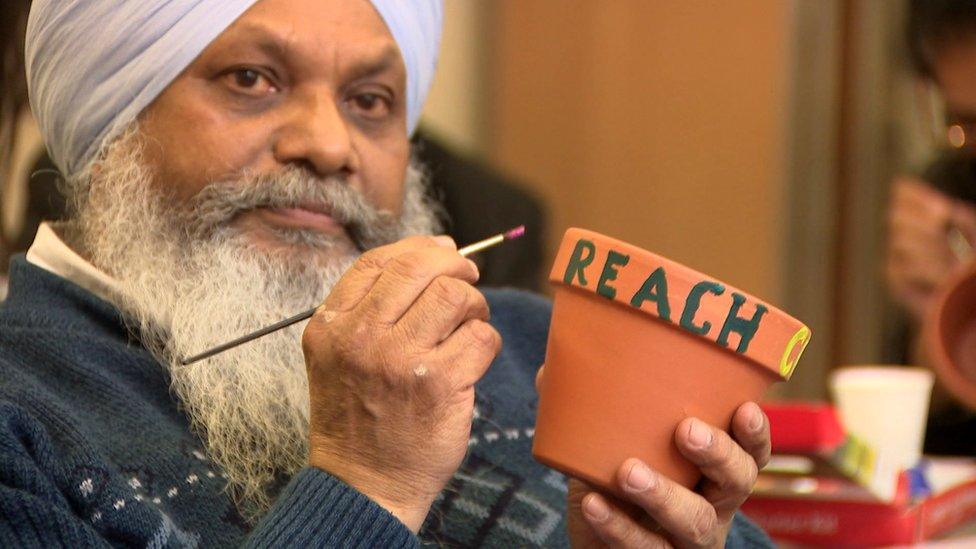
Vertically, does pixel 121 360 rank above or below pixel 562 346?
below

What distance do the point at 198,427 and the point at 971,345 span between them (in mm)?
962

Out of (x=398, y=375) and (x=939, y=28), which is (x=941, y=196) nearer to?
(x=939, y=28)

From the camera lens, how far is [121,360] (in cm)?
118

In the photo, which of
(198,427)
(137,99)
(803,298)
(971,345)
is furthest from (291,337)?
(803,298)

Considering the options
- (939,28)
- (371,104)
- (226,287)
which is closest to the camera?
(226,287)

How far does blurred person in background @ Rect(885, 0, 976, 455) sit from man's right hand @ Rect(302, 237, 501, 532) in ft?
4.60

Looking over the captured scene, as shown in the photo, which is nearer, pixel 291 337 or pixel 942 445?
pixel 291 337

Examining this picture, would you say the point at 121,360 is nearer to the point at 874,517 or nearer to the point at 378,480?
the point at 378,480

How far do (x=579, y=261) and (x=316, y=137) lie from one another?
401 millimetres

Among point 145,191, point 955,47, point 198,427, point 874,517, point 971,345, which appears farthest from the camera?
point 955,47

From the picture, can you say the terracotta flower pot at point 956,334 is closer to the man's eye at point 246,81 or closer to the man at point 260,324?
the man at point 260,324

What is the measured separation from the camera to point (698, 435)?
934 mm

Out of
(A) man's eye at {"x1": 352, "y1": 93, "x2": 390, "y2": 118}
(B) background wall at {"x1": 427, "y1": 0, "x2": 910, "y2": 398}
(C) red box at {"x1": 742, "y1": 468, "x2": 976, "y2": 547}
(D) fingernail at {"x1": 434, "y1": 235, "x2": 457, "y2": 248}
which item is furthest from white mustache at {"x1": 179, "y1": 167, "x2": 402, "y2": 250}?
(B) background wall at {"x1": 427, "y1": 0, "x2": 910, "y2": 398}

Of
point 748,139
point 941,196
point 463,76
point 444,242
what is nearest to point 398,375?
point 444,242
